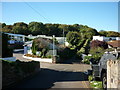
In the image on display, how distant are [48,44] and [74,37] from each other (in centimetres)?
1411

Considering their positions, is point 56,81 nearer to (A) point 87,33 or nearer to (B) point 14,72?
(B) point 14,72

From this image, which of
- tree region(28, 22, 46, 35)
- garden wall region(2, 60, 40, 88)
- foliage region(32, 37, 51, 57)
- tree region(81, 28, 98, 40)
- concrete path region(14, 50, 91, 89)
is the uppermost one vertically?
tree region(28, 22, 46, 35)

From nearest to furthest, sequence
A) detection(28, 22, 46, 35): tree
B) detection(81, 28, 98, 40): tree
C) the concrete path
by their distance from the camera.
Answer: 1. the concrete path
2. detection(81, 28, 98, 40): tree
3. detection(28, 22, 46, 35): tree

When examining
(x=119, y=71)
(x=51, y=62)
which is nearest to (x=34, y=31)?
(x=51, y=62)

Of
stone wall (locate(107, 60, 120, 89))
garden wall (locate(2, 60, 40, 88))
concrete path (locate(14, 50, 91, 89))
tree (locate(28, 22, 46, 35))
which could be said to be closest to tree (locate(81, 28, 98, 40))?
tree (locate(28, 22, 46, 35))

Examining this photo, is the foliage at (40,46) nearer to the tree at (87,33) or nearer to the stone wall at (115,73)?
the tree at (87,33)

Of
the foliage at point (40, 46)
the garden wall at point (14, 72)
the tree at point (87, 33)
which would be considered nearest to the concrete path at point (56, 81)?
the garden wall at point (14, 72)

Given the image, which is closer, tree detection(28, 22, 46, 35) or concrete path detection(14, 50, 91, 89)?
concrete path detection(14, 50, 91, 89)

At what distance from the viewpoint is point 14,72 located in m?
15.7

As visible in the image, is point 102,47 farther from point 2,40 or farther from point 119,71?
point 119,71

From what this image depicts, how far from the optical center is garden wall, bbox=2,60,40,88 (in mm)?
14238

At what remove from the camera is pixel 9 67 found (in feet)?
49.3

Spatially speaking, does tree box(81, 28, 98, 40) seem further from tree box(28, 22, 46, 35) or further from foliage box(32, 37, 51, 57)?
foliage box(32, 37, 51, 57)

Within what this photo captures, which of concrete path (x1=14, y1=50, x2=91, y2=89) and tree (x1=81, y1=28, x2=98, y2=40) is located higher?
tree (x1=81, y1=28, x2=98, y2=40)
